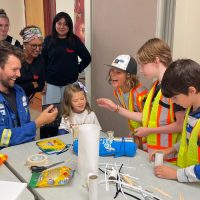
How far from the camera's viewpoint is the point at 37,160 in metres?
1.62

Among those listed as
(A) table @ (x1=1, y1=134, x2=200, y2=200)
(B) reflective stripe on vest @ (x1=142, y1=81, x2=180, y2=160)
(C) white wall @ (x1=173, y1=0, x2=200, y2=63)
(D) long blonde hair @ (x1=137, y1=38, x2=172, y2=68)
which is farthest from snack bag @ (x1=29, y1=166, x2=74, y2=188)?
(C) white wall @ (x1=173, y1=0, x2=200, y2=63)

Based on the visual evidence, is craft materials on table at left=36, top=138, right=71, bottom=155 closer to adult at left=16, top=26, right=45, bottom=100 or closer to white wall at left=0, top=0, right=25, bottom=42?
adult at left=16, top=26, right=45, bottom=100

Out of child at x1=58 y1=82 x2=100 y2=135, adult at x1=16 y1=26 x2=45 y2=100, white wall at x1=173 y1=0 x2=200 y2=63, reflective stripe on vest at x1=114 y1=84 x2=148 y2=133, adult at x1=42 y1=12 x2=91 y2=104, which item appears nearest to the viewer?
reflective stripe on vest at x1=114 y1=84 x2=148 y2=133

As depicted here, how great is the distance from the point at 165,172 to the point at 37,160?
27.6 inches

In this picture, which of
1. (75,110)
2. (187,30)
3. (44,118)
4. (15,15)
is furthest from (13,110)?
(15,15)

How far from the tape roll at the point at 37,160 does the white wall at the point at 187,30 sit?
5.33ft

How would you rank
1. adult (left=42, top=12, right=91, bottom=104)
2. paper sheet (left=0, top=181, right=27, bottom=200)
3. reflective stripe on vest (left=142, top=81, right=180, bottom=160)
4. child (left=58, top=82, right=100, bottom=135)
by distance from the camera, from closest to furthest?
paper sheet (left=0, top=181, right=27, bottom=200)
reflective stripe on vest (left=142, top=81, right=180, bottom=160)
child (left=58, top=82, right=100, bottom=135)
adult (left=42, top=12, right=91, bottom=104)

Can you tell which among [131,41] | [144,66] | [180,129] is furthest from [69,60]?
[180,129]

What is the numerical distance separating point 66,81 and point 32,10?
266cm

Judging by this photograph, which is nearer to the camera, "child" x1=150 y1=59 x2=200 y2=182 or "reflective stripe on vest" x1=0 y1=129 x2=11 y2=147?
"child" x1=150 y1=59 x2=200 y2=182

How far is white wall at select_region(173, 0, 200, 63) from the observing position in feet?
8.39

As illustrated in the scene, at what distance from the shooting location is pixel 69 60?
338 cm

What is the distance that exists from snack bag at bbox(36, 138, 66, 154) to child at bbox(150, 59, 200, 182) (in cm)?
64

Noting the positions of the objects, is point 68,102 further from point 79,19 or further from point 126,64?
point 79,19
